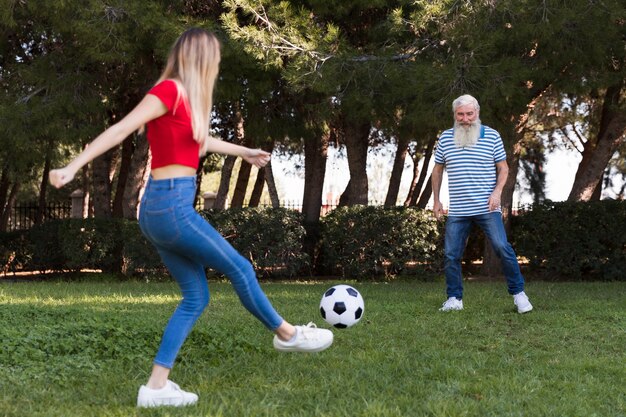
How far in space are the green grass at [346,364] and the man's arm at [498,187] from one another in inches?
40.5

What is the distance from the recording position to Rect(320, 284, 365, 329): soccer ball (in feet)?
17.3

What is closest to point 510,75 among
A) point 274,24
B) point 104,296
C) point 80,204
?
point 274,24

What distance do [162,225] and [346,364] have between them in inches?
66.8

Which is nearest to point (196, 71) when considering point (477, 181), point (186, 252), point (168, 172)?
point (168, 172)

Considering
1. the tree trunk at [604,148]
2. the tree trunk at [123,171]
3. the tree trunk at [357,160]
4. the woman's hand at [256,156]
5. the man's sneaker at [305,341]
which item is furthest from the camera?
the tree trunk at [123,171]

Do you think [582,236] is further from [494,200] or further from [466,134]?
[466,134]

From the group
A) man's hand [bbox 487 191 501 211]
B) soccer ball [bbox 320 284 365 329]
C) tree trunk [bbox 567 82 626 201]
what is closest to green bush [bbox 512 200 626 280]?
tree trunk [bbox 567 82 626 201]

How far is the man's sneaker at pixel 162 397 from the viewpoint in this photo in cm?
358

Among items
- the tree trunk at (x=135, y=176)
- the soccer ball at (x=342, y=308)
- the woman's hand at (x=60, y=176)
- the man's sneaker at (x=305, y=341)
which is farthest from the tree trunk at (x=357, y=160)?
the woman's hand at (x=60, y=176)

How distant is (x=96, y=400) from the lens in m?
3.80

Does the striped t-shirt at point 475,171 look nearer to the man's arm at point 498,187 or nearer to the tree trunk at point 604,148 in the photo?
the man's arm at point 498,187

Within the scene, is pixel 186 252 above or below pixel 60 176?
below

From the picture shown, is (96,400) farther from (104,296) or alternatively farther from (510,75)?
(510,75)

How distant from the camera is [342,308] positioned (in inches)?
207
